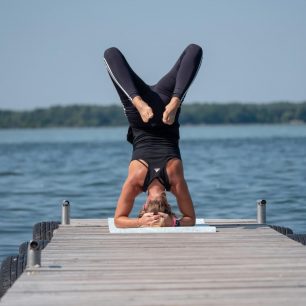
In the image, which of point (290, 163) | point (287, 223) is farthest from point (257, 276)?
point (290, 163)

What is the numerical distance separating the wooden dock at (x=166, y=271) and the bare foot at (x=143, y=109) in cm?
105

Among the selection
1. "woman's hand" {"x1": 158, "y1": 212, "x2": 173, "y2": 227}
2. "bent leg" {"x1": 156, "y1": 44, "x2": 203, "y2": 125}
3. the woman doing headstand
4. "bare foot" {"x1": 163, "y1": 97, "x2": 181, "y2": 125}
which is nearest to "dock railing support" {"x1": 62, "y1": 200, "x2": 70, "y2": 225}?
the woman doing headstand

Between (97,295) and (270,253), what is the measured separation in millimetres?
2063

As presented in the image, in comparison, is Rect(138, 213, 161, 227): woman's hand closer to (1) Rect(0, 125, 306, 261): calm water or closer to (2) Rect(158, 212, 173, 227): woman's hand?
(2) Rect(158, 212, 173, 227): woman's hand

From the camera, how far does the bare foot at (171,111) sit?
9602mm

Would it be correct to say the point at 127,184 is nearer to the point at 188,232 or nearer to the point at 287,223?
the point at 188,232

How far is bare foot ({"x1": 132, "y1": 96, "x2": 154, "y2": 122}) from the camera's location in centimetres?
948

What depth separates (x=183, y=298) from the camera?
652cm

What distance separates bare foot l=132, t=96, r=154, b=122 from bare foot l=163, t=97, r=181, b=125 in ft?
0.56

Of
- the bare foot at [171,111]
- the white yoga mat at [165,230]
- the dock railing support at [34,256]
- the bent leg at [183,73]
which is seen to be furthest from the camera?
the bent leg at [183,73]

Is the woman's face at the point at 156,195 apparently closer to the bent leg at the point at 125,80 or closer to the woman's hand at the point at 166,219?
the woman's hand at the point at 166,219

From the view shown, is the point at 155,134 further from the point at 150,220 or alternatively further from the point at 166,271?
the point at 166,271

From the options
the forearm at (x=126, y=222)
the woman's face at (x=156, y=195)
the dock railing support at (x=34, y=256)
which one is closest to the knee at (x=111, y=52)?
the woman's face at (x=156, y=195)

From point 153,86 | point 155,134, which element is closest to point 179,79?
point 153,86
